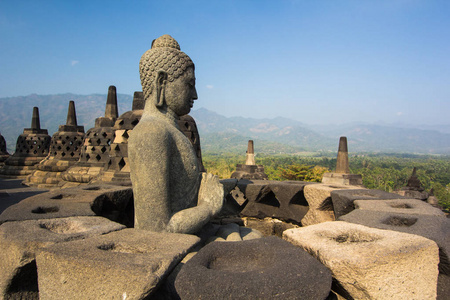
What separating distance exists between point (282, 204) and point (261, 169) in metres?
9.55

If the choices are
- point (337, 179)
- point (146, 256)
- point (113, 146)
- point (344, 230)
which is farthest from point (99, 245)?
point (337, 179)

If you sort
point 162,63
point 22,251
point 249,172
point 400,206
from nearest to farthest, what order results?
1. point 22,251
2. point 162,63
3. point 400,206
4. point 249,172

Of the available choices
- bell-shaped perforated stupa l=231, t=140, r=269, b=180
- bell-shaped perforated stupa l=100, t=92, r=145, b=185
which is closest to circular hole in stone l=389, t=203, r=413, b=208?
bell-shaped perforated stupa l=100, t=92, r=145, b=185

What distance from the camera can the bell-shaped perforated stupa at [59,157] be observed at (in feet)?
29.2

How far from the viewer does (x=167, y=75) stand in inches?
95.1

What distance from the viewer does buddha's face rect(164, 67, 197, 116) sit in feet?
8.02

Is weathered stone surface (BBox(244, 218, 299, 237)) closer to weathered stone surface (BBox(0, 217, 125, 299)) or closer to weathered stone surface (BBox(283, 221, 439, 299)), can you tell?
weathered stone surface (BBox(283, 221, 439, 299))

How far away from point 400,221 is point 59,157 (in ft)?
32.4

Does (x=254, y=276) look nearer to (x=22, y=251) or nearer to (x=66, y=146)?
(x=22, y=251)

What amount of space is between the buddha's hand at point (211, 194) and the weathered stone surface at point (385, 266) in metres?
0.90

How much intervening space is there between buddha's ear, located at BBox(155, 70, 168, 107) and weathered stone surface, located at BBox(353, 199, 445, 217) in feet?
6.51

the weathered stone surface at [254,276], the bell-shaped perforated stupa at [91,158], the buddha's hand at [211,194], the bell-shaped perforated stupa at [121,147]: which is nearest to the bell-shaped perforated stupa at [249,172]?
the bell-shaped perforated stupa at [91,158]

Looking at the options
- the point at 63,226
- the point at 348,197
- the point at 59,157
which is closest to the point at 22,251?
the point at 63,226

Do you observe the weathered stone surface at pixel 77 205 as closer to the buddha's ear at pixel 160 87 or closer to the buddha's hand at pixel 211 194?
the buddha's hand at pixel 211 194
